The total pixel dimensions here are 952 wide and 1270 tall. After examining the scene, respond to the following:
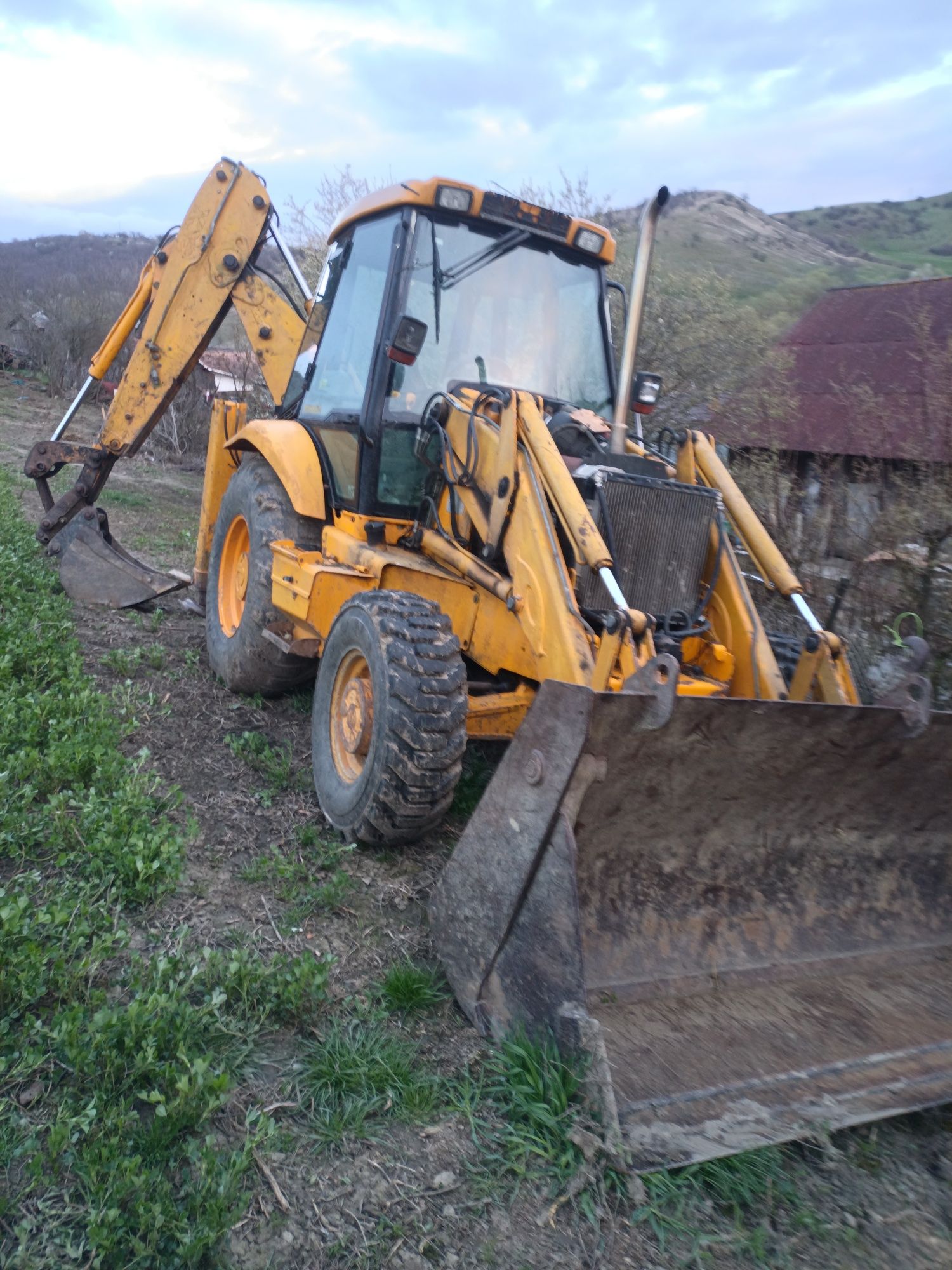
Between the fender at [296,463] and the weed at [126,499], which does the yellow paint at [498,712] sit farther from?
the weed at [126,499]

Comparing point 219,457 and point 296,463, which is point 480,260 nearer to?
point 296,463

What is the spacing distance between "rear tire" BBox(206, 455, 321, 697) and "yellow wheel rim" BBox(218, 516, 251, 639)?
0.04ft

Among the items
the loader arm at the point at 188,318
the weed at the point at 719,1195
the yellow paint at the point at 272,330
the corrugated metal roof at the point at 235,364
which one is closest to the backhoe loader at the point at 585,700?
the weed at the point at 719,1195

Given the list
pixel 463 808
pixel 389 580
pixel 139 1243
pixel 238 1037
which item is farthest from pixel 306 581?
pixel 139 1243

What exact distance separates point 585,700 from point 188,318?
5.38 meters

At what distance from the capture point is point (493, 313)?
15.9ft

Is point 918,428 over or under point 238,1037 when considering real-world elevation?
over

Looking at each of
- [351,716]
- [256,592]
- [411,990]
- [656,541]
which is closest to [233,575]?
[256,592]

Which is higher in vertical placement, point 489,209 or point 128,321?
point 489,209

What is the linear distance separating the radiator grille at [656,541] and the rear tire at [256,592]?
2.08m

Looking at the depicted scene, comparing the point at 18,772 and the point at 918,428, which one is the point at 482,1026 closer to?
the point at 18,772

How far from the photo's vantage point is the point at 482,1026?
3.00 meters

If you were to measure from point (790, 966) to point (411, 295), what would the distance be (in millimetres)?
3342

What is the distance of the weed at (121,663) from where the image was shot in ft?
18.9
